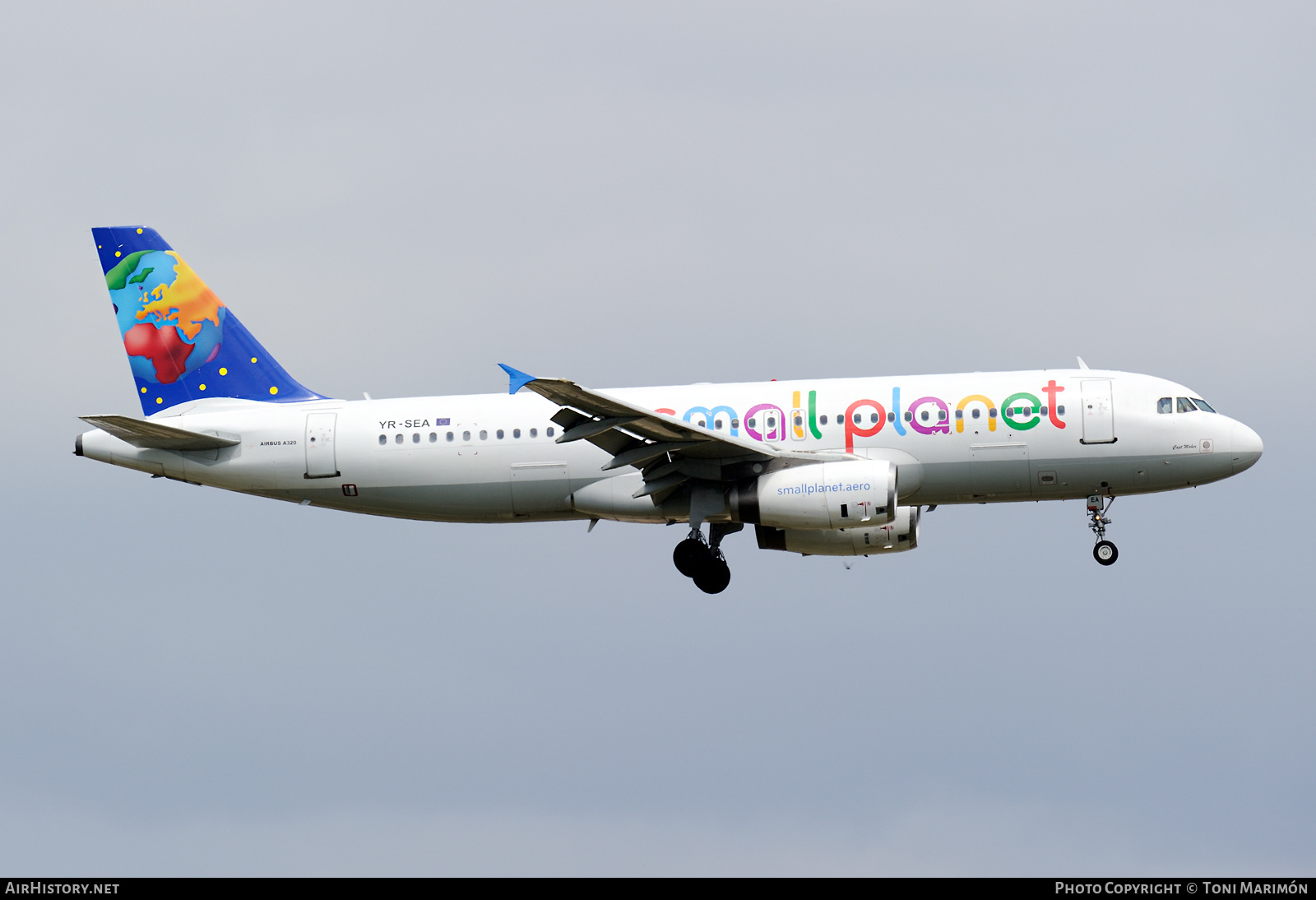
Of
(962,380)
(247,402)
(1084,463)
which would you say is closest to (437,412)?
(247,402)

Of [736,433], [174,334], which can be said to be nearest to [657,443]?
[736,433]

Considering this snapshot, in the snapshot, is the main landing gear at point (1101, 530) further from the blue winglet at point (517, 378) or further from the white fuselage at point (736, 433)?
the blue winglet at point (517, 378)

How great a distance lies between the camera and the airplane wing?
35.2 m

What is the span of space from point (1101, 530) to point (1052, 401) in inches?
130

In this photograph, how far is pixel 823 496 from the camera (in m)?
36.1

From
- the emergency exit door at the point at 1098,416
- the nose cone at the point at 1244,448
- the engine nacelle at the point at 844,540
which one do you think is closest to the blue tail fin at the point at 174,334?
the engine nacelle at the point at 844,540

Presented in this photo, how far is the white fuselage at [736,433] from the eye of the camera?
37094 millimetres

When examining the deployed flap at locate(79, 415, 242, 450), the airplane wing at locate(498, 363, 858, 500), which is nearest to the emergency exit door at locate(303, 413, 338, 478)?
the deployed flap at locate(79, 415, 242, 450)

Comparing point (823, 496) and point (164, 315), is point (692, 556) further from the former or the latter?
point (164, 315)

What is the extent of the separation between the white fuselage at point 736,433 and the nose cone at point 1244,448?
1.5 inches

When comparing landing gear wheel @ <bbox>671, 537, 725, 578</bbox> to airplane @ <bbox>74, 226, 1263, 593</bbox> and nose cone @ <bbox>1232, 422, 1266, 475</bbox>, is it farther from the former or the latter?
nose cone @ <bbox>1232, 422, 1266, 475</bbox>

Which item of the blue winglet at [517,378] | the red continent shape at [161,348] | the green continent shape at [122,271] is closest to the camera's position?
the blue winglet at [517,378]

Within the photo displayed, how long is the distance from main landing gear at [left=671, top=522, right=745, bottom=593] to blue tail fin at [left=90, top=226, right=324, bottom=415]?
10180 millimetres
